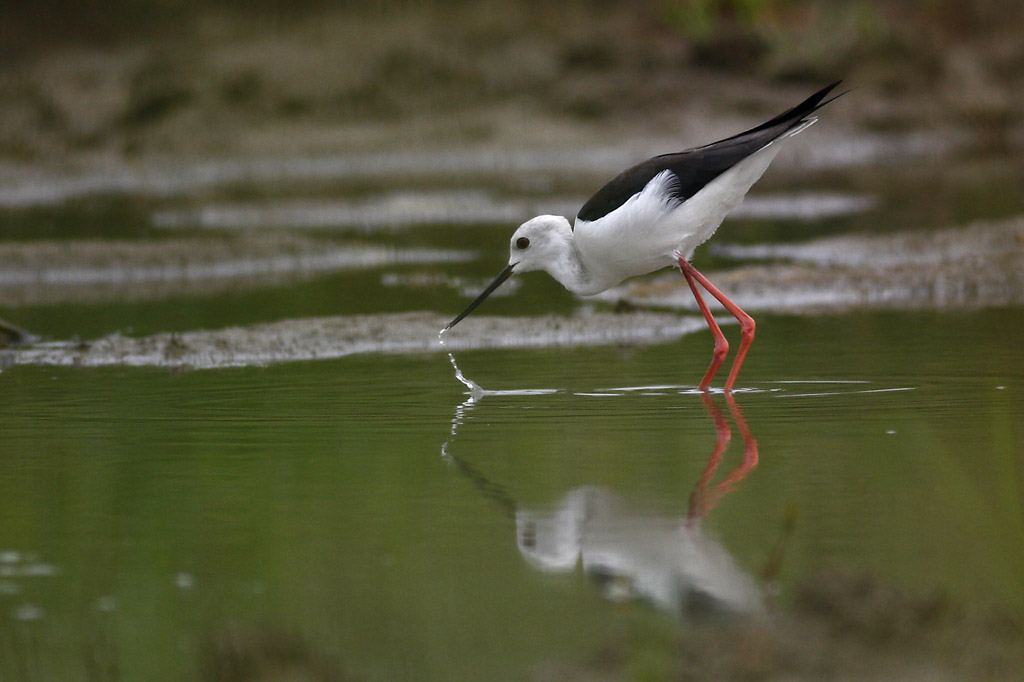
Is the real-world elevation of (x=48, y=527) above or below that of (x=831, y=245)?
below

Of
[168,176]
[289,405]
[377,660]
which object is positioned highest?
[168,176]

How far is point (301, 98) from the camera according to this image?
2467cm

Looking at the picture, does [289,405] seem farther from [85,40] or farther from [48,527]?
[85,40]

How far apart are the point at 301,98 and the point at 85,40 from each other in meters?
3.92

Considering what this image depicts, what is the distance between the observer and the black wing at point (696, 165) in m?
7.34

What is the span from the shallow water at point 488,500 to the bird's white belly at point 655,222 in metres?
0.59

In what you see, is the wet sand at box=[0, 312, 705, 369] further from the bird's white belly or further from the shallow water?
the bird's white belly

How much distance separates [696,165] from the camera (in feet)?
24.3

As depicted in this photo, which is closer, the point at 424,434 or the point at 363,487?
the point at 363,487

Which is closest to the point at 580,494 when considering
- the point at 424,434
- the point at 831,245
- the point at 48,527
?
the point at 424,434

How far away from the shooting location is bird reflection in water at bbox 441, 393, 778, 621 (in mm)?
4059

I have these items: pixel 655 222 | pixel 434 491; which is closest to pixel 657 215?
pixel 655 222

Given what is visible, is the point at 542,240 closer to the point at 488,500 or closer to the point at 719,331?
the point at 719,331

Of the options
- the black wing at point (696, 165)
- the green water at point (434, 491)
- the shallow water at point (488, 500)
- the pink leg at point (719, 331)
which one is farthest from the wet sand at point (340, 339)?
the black wing at point (696, 165)
